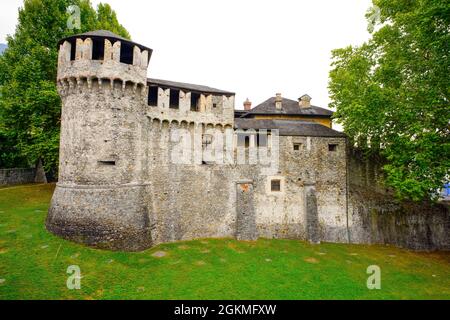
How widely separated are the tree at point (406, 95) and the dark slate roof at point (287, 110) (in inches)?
155

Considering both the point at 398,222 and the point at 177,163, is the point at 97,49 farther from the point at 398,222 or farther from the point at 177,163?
the point at 398,222

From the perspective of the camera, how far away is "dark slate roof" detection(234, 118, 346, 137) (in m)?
21.0

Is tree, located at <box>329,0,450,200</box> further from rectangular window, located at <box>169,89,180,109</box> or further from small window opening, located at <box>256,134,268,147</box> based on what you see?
rectangular window, located at <box>169,89,180,109</box>

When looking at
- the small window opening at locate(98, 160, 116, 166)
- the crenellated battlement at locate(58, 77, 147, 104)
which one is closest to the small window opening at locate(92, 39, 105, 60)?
the crenellated battlement at locate(58, 77, 147, 104)

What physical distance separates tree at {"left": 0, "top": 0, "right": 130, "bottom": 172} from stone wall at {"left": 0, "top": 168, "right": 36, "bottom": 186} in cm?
621

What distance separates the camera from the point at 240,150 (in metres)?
20.6

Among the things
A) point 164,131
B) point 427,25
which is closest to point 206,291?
point 164,131

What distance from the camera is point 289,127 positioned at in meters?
22.2

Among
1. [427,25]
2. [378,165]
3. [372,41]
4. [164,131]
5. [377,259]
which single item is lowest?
[377,259]

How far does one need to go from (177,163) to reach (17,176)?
2147cm

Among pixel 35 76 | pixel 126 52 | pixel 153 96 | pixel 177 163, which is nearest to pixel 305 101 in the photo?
pixel 177 163

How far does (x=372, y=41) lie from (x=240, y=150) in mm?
14088

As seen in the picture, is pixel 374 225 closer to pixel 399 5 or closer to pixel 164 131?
pixel 399 5

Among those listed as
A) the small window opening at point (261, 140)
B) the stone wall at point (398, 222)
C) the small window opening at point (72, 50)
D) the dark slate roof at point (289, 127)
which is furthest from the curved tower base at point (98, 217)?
the stone wall at point (398, 222)
